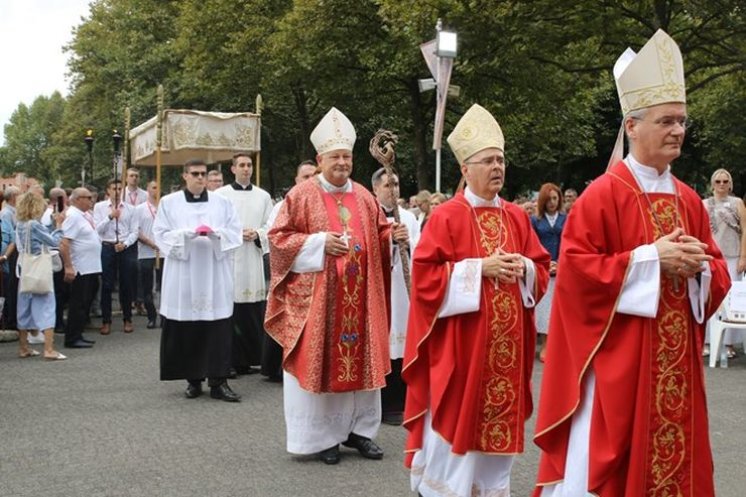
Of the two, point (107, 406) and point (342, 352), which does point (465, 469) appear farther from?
point (107, 406)

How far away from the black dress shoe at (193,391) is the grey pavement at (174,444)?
7cm

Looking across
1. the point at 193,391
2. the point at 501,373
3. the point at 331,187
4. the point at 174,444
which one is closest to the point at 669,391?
the point at 501,373

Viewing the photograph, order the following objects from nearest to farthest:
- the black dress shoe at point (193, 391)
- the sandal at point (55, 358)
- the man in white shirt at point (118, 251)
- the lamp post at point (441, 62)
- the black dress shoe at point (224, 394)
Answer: the black dress shoe at point (224, 394), the black dress shoe at point (193, 391), the sandal at point (55, 358), the lamp post at point (441, 62), the man in white shirt at point (118, 251)

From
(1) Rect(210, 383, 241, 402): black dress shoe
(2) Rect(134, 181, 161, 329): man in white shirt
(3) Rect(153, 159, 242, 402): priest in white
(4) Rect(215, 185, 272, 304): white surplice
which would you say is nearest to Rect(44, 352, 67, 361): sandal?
(4) Rect(215, 185, 272, 304): white surplice

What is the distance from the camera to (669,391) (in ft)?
12.3

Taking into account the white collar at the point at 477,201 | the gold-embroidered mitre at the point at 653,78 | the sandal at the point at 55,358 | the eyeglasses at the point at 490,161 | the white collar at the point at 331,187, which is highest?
the gold-embroidered mitre at the point at 653,78

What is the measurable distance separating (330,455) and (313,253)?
1.35 metres

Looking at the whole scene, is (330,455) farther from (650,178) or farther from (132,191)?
(132,191)

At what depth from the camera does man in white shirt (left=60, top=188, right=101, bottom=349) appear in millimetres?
11588

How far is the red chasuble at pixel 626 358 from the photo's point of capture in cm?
370

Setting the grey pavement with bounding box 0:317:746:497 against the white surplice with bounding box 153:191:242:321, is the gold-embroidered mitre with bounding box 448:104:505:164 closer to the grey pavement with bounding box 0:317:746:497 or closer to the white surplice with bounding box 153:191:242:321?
the grey pavement with bounding box 0:317:746:497

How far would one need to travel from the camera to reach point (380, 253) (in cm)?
653

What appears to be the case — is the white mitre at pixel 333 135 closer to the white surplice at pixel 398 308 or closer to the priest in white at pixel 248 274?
the white surplice at pixel 398 308

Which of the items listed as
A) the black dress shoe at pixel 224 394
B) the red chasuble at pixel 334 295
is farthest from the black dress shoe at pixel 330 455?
the black dress shoe at pixel 224 394
